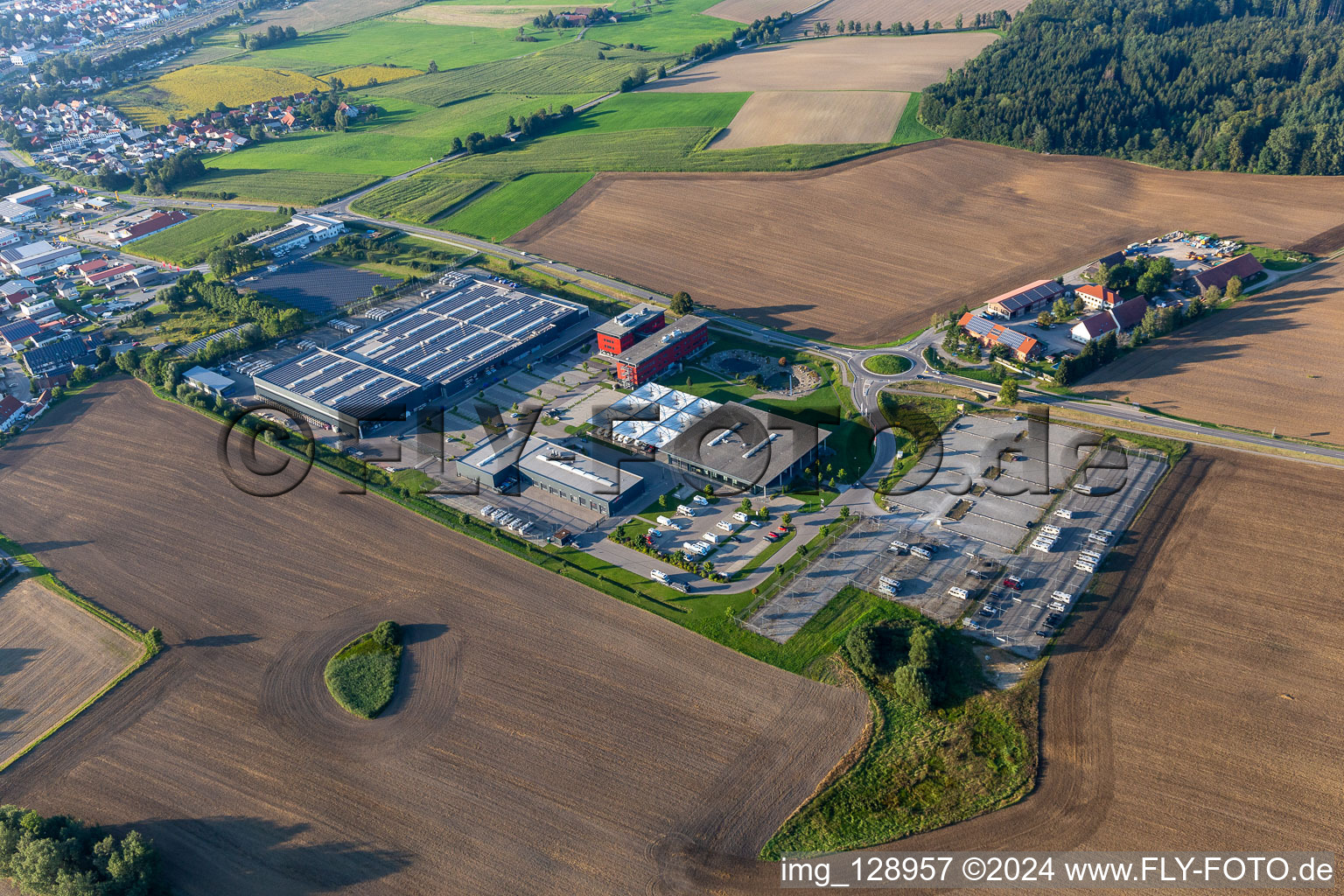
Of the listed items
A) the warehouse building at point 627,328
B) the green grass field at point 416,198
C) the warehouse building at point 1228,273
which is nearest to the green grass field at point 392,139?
the green grass field at point 416,198

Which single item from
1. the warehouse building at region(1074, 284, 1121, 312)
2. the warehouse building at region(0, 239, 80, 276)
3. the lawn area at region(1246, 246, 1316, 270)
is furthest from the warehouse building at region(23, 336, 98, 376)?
the lawn area at region(1246, 246, 1316, 270)

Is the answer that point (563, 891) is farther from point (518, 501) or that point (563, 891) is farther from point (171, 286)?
point (171, 286)

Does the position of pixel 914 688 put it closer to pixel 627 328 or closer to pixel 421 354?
pixel 627 328

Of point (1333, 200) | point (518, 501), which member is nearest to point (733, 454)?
point (518, 501)

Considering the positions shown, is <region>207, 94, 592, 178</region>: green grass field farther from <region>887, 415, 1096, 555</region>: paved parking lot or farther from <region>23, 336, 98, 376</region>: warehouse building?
<region>887, 415, 1096, 555</region>: paved parking lot

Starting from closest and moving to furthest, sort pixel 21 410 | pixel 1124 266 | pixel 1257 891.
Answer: pixel 1257 891
pixel 21 410
pixel 1124 266

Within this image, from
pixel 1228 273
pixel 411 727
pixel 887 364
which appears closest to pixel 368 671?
pixel 411 727

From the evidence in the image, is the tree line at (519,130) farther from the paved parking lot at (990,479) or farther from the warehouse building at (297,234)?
the paved parking lot at (990,479)
